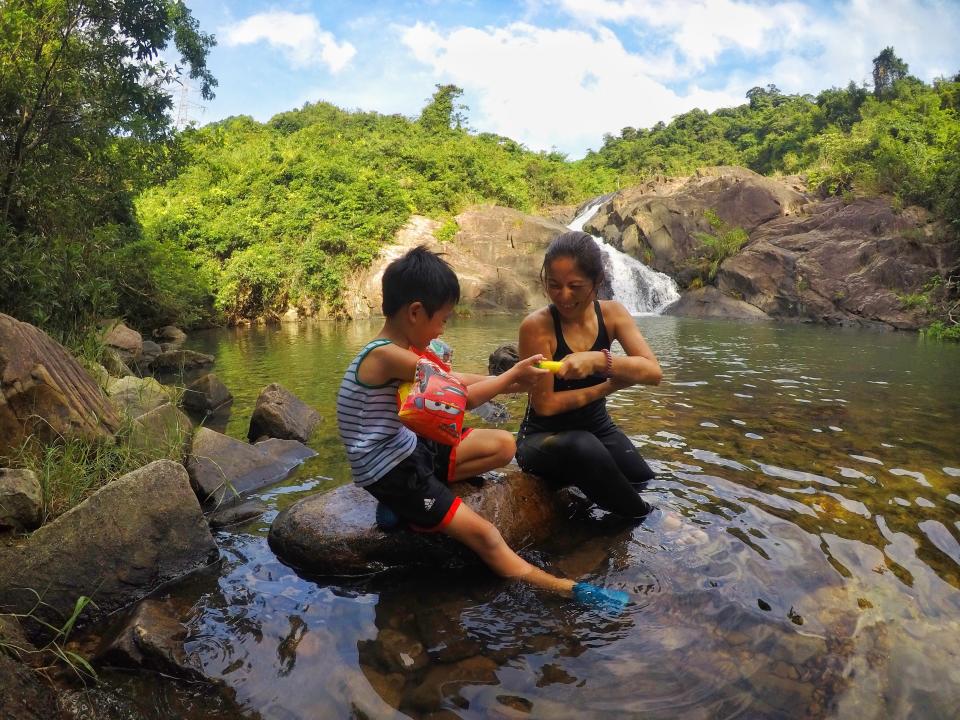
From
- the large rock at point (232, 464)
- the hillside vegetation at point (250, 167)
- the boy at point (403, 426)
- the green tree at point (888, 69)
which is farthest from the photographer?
the green tree at point (888, 69)

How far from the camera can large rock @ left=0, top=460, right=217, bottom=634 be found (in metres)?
2.75

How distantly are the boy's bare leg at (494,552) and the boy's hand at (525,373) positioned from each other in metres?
0.70

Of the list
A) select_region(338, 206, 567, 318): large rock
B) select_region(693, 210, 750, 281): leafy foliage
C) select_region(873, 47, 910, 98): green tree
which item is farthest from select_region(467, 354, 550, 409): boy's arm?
select_region(873, 47, 910, 98): green tree

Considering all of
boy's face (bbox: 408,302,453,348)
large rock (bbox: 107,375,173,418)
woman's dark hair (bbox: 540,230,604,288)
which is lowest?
large rock (bbox: 107,375,173,418)

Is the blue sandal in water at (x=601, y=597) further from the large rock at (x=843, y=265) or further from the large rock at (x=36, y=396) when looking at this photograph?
the large rock at (x=843, y=265)

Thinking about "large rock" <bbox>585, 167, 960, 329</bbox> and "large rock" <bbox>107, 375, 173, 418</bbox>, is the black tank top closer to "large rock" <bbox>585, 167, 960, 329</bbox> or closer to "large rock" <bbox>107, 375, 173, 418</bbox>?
"large rock" <bbox>107, 375, 173, 418</bbox>

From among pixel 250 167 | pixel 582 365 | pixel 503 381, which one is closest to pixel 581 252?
pixel 582 365

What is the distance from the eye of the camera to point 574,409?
383 cm

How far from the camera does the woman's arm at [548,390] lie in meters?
3.73

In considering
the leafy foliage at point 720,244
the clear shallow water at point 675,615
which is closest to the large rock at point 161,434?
the clear shallow water at point 675,615

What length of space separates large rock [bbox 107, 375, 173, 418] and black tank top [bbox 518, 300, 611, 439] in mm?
3239

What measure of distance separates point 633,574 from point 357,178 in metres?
25.2

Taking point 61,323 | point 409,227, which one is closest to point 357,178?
point 409,227

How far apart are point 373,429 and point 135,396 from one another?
3.47 m
